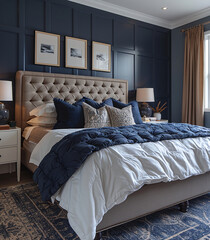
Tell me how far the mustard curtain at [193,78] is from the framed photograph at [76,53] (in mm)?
2271

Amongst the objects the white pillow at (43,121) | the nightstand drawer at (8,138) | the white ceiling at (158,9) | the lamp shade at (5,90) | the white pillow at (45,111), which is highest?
the white ceiling at (158,9)

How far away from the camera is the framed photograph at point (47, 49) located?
358 cm

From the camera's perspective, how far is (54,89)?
3615 millimetres

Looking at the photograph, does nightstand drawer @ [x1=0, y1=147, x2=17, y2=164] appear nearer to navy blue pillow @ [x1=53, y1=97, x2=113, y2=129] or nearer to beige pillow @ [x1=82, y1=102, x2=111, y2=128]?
navy blue pillow @ [x1=53, y1=97, x2=113, y2=129]

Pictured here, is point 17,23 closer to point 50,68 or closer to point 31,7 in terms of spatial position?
point 31,7

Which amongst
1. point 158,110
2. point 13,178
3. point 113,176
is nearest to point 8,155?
point 13,178

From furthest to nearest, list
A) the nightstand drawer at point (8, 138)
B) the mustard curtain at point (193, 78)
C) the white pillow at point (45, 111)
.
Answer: the mustard curtain at point (193, 78) → the white pillow at point (45, 111) → the nightstand drawer at point (8, 138)

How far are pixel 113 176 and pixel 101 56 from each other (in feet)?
10.2

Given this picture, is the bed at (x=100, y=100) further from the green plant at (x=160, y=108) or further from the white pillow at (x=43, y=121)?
the green plant at (x=160, y=108)

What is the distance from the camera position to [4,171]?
326 centimetres

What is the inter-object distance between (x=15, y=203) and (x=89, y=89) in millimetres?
2283

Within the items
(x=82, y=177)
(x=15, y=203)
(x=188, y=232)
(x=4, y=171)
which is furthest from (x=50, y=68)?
(x=188, y=232)

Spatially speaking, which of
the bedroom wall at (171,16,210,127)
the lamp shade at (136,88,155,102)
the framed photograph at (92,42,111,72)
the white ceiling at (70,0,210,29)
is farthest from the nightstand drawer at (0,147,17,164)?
the bedroom wall at (171,16,210,127)

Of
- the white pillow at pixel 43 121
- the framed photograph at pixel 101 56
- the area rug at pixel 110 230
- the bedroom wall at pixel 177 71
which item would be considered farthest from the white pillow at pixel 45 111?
the bedroom wall at pixel 177 71
